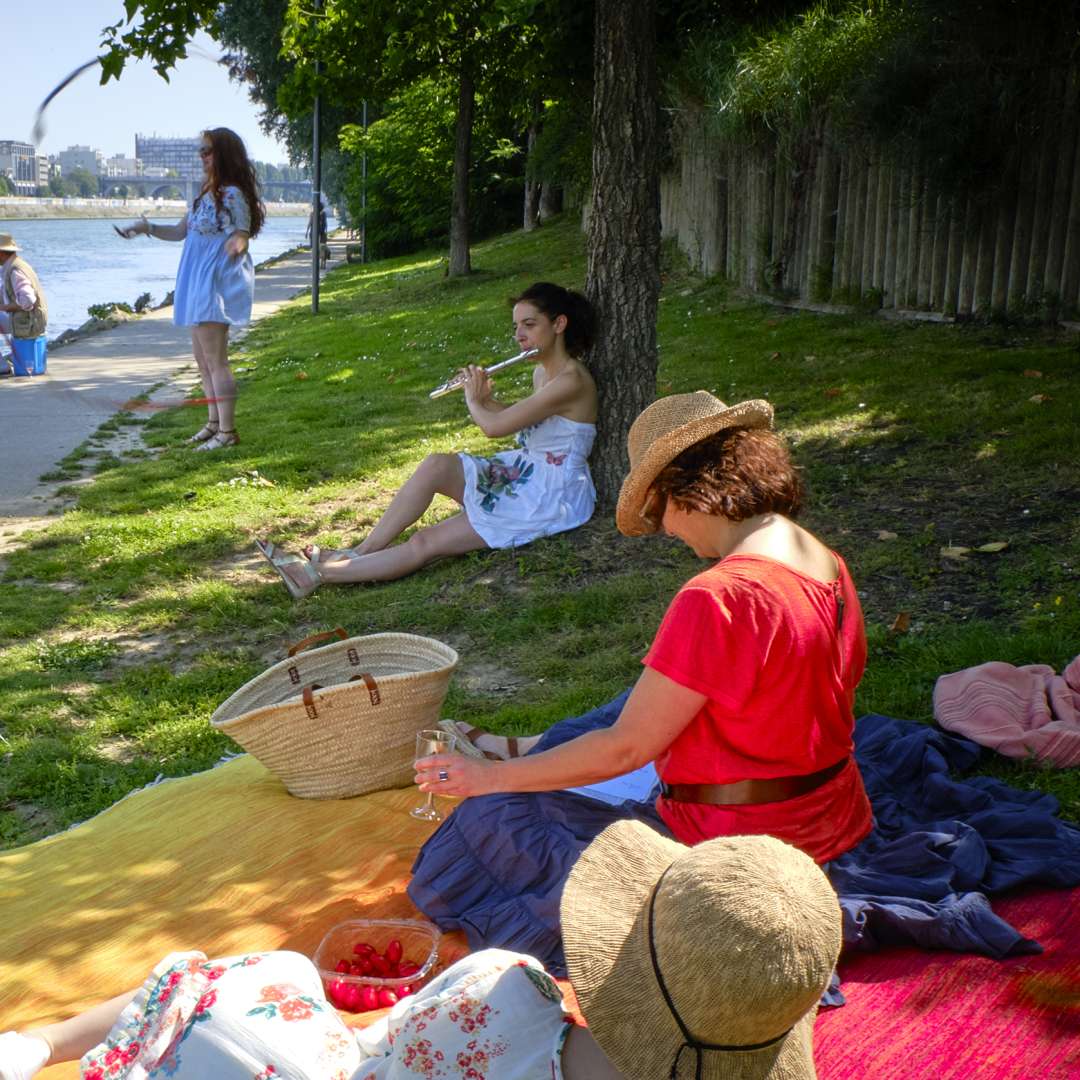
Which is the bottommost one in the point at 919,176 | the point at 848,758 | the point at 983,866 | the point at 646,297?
the point at 983,866

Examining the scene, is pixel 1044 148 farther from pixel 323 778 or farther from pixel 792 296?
pixel 323 778

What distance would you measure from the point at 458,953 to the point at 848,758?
107cm

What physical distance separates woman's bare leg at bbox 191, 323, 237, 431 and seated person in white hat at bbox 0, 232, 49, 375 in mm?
4648

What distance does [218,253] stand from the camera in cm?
924

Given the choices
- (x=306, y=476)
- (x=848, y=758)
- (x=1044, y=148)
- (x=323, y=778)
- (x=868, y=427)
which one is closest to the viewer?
(x=848, y=758)

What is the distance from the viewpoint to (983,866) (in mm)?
3076

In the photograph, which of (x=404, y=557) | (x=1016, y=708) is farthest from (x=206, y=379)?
(x=1016, y=708)

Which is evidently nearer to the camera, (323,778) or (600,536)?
(323,778)

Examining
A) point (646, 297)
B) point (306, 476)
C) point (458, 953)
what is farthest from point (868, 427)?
point (458, 953)

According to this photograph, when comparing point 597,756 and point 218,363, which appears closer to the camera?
point 597,756

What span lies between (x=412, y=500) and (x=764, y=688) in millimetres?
4071

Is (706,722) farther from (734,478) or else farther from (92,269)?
(92,269)

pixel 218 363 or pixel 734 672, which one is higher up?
pixel 734 672

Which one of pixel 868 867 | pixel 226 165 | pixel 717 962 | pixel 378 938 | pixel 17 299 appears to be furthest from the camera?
pixel 17 299
